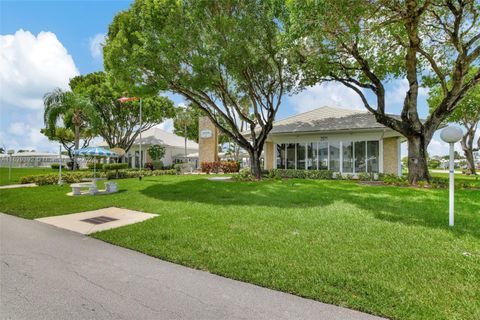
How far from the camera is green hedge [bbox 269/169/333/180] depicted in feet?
63.0

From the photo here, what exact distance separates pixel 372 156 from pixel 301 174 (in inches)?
197

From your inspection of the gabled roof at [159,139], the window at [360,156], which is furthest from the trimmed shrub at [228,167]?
the window at [360,156]

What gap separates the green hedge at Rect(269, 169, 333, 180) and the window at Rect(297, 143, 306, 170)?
0.95m

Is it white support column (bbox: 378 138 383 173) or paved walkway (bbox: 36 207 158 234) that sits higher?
white support column (bbox: 378 138 383 173)

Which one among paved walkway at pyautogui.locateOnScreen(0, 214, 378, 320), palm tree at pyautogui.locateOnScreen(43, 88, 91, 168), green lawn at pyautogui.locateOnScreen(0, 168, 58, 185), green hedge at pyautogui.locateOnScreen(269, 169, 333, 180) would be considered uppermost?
palm tree at pyautogui.locateOnScreen(43, 88, 91, 168)

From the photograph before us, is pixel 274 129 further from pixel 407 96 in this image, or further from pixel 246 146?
pixel 407 96

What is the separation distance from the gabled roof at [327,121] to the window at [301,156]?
1586 millimetres

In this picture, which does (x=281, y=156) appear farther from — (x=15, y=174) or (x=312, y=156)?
(x=15, y=174)

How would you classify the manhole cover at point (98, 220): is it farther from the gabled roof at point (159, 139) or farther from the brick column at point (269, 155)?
the gabled roof at point (159, 139)

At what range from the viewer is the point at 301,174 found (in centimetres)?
1991

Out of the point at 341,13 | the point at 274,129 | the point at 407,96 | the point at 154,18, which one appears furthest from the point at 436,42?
the point at 154,18

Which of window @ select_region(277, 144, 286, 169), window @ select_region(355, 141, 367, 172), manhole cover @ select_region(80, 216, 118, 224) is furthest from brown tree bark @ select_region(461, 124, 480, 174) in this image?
manhole cover @ select_region(80, 216, 118, 224)

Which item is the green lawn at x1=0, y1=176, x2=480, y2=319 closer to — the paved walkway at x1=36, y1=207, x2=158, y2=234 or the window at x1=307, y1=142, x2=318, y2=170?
the paved walkway at x1=36, y1=207, x2=158, y2=234

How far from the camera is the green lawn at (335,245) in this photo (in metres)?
3.23
